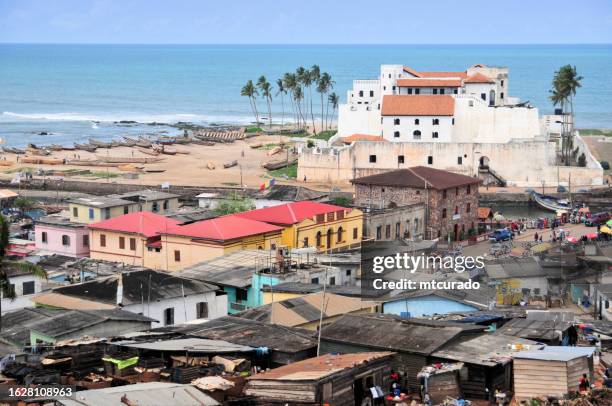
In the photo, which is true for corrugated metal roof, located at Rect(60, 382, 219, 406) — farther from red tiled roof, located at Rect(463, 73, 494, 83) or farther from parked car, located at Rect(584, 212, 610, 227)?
red tiled roof, located at Rect(463, 73, 494, 83)

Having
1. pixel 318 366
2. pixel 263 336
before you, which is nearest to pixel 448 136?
pixel 263 336

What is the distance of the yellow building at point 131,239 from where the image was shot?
46500 mm

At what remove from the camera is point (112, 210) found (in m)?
52.4

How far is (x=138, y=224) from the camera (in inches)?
1890

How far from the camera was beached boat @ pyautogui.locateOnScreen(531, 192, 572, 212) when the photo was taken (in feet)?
227

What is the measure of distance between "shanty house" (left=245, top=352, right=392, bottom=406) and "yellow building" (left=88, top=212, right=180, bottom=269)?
68.8 ft

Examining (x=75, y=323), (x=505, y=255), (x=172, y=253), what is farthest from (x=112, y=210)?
(x=75, y=323)

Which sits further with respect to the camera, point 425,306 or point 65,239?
point 65,239

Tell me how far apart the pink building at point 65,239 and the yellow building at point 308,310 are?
17.5 metres

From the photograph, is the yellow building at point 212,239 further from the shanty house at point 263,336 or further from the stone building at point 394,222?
the shanty house at point 263,336

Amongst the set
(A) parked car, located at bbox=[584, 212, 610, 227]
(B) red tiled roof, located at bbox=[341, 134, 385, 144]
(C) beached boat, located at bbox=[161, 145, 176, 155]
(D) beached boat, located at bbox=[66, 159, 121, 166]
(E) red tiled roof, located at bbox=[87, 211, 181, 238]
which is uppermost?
(B) red tiled roof, located at bbox=[341, 134, 385, 144]

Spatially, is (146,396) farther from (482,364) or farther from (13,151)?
(13,151)

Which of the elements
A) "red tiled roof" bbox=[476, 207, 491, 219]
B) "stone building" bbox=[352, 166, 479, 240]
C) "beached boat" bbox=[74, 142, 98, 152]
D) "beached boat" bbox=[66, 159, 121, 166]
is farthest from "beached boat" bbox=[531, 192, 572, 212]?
"beached boat" bbox=[74, 142, 98, 152]

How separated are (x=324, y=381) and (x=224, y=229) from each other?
2187cm
